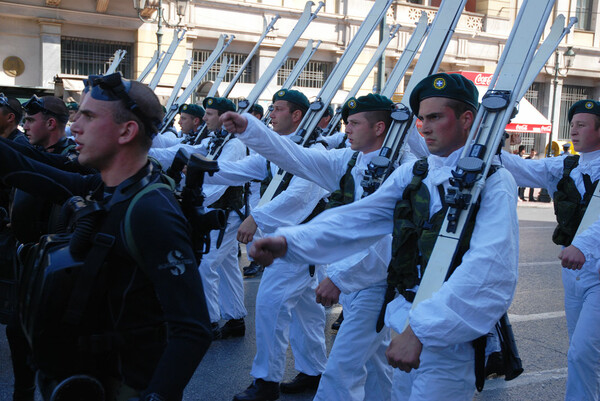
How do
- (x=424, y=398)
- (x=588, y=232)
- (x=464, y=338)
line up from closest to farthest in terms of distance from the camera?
(x=464, y=338) < (x=424, y=398) < (x=588, y=232)

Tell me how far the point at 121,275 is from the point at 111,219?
173mm

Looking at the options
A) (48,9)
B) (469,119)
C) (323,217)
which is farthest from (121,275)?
(48,9)

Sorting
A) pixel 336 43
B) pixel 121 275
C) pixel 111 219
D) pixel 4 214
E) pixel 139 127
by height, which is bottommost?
pixel 4 214

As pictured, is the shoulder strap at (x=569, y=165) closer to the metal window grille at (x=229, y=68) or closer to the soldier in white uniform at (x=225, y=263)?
the soldier in white uniform at (x=225, y=263)

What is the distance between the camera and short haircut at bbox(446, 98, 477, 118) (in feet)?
9.81

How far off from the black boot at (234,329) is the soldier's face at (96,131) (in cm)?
397

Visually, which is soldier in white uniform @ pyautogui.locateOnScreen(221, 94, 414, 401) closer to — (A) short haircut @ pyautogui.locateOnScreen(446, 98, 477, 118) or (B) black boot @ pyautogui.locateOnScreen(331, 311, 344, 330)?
(A) short haircut @ pyautogui.locateOnScreen(446, 98, 477, 118)

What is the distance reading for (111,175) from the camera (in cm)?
222

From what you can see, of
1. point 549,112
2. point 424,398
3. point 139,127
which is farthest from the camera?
point 549,112

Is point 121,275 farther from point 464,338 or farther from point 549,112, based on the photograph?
point 549,112

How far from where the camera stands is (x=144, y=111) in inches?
87.0

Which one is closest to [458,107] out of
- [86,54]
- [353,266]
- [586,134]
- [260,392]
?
[353,266]

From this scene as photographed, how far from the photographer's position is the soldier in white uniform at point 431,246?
242cm

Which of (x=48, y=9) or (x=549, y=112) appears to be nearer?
(x=48, y=9)
